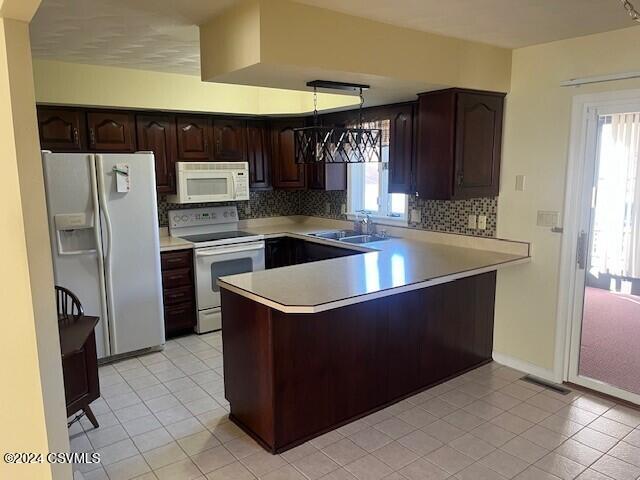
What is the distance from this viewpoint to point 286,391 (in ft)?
8.48

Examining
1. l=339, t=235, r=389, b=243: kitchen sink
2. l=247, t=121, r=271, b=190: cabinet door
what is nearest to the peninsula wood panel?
l=339, t=235, r=389, b=243: kitchen sink

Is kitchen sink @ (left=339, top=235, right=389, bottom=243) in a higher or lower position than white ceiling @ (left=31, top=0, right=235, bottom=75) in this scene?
lower

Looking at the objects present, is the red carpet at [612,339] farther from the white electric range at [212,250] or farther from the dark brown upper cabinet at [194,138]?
the dark brown upper cabinet at [194,138]

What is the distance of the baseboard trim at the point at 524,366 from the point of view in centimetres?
343

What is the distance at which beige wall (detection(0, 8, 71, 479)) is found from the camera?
158 centimetres

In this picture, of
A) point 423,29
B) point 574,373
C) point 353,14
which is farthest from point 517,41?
point 574,373

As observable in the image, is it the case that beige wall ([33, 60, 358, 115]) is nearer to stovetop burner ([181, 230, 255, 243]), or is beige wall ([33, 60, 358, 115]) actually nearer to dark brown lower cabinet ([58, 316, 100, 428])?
stovetop burner ([181, 230, 255, 243])

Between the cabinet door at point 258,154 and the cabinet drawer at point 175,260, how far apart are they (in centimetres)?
109

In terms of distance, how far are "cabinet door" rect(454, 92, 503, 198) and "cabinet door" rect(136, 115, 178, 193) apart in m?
2.61

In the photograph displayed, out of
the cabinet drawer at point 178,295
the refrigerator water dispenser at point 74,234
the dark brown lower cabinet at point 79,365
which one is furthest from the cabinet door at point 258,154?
the dark brown lower cabinet at point 79,365

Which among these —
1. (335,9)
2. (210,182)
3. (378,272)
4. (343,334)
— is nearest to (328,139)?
(335,9)

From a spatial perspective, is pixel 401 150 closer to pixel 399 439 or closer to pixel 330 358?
pixel 330 358

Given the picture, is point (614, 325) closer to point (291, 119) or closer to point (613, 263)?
point (613, 263)

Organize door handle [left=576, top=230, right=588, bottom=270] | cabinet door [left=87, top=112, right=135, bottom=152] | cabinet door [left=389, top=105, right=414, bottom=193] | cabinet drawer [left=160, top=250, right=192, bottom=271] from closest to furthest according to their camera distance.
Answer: door handle [left=576, top=230, right=588, bottom=270]
cabinet door [left=389, top=105, right=414, bottom=193]
cabinet door [left=87, top=112, right=135, bottom=152]
cabinet drawer [left=160, top=250, right=192, bottom=271]
